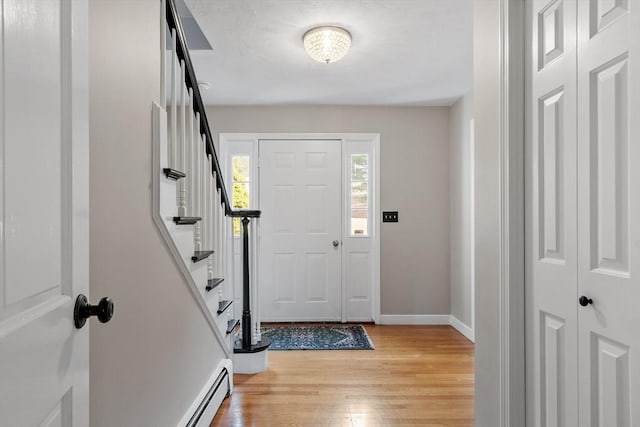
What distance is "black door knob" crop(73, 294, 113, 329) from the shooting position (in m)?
0.79

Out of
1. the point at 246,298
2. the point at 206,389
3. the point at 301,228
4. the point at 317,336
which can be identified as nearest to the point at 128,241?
the point at 206,389

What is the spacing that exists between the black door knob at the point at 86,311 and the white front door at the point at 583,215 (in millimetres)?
1195

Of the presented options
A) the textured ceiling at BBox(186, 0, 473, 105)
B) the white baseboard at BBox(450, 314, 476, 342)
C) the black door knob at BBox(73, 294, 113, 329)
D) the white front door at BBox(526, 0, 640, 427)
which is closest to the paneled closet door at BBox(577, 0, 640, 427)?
the white front door at BBox(526, 0, 640, 427)

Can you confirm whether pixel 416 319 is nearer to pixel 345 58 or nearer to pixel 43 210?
pixel 345 58

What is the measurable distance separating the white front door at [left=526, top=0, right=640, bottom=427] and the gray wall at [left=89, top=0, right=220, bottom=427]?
1358 millimetres

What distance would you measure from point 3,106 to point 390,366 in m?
2.97

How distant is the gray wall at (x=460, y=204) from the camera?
3.84m

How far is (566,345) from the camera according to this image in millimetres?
1245

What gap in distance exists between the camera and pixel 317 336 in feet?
12.5

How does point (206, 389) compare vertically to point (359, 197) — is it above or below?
below

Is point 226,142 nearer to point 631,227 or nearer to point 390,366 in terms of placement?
point 390,366

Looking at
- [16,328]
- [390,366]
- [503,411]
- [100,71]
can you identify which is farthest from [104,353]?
[390,366]

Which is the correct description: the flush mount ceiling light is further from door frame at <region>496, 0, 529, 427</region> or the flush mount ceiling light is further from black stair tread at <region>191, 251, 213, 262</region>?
black stair tread at <region>191, 251, 213, 262</region>

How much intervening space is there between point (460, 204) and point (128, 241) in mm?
3409
